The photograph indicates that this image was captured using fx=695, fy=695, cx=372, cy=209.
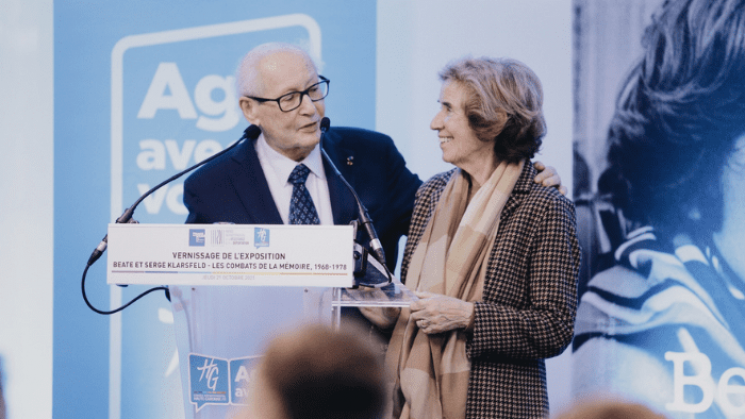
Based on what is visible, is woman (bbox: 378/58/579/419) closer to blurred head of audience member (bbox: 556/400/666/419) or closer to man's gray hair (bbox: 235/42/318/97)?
man's gray hair (bbox: 235/42/318/97)

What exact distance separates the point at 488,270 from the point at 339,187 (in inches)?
24.4

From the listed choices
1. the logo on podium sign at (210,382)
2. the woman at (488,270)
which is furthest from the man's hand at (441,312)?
the logo on podium sign at (210,382)

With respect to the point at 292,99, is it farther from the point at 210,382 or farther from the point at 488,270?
the point at 210,382

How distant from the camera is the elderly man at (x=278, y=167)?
229 cm

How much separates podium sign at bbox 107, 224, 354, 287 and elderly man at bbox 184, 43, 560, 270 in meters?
0.86

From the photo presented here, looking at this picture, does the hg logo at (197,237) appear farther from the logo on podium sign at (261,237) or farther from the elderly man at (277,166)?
the elderly man at (277,166)

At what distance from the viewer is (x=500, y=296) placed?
2.01 metres

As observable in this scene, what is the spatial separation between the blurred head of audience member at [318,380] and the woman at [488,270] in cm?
104

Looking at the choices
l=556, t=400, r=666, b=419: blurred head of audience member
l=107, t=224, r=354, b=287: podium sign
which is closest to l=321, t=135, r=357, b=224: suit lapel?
l=107, t=224, r=354, b=287: podium sign

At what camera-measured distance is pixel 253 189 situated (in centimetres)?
230

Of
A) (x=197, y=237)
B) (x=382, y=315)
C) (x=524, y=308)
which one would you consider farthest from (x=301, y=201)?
(x=197, y=237)

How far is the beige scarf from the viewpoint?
6.67 feet

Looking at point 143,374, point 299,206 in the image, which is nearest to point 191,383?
point 299,206

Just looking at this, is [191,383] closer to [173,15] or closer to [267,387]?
[267,387]
